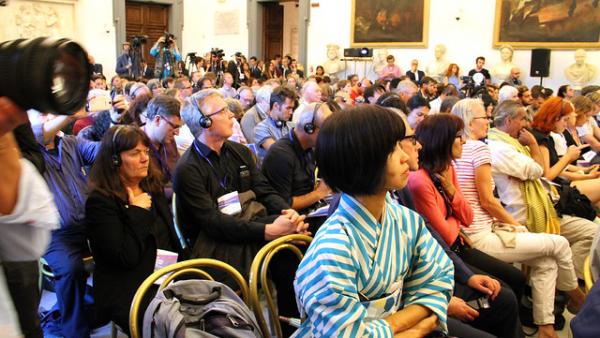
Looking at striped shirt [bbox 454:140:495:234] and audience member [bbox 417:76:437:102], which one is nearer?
striped shirt [bbox 454:140:495:234]

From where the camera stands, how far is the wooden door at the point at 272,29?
17531 millimetres

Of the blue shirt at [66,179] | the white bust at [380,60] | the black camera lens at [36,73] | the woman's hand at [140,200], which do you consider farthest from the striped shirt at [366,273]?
the white bust at [380,60]

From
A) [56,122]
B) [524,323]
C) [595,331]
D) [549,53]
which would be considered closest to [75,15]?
[549,53]

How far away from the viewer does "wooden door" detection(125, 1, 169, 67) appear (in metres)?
16.7

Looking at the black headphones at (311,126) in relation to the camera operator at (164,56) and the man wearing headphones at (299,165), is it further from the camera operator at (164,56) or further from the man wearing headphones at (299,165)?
the camera operator at (164,56)

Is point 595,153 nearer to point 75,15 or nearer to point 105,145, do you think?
point 105,145

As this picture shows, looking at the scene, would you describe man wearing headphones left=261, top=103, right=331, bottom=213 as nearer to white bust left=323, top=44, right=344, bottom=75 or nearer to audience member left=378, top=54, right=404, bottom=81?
audience member left=378, top=54, right=404, bottom=81

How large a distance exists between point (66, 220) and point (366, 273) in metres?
1.88

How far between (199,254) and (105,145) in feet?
2.21

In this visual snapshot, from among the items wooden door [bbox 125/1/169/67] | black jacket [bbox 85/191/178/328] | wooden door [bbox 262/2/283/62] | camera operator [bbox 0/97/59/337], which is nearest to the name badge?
black jacket [bbox 85/191/178/328]

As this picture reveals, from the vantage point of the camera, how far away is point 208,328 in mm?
1566

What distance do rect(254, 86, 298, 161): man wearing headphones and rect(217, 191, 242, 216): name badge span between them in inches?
69.8

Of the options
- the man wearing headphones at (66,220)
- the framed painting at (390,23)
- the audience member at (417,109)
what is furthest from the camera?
the framed painting at (390,23)

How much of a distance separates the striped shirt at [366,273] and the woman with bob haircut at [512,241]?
4.48ft
